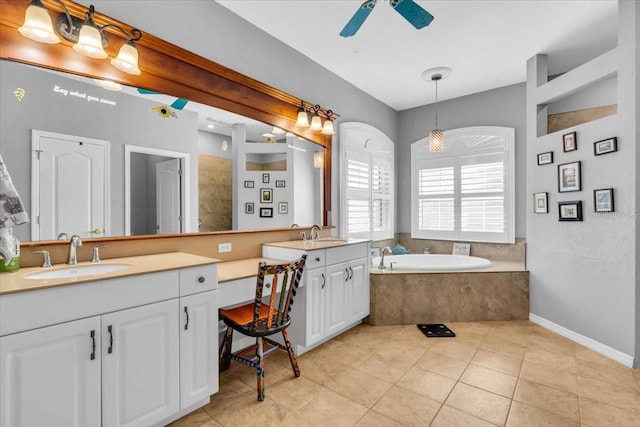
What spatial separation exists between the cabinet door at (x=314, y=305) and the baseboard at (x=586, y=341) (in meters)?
2.34

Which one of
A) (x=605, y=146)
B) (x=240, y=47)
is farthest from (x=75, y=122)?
(x=605, y=146)

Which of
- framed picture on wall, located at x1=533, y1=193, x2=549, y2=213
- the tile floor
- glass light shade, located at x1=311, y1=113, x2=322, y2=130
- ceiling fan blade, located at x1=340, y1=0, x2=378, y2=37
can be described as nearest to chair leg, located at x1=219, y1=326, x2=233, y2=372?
the tile floor

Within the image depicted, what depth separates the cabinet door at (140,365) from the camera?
1461mm

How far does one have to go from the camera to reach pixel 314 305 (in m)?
2.60

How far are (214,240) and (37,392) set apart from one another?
1384 millimetres

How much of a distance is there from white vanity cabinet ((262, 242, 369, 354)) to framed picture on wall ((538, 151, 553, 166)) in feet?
6.72

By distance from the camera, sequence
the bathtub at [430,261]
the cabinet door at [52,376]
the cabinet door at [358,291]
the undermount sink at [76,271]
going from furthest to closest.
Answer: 1. the bathtub at [430,261]
2. the cabinet door at [358,291]
3. the undermount sink at [76,271]
4. the cabinet door at [52,376]

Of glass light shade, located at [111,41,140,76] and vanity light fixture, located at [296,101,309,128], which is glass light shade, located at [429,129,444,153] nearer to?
vanity light fixture, located at [296,101,309,128]

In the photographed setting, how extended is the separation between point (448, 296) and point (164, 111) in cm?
321

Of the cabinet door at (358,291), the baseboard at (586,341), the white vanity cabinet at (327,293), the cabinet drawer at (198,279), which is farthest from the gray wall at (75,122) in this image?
the baseboard at (586,341)

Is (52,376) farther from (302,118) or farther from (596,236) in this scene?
(596,236)

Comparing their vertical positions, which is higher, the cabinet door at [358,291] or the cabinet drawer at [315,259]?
the cabinet drawer at [315,259]

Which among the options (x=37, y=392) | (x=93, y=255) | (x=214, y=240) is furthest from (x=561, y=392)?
(x=93, y=255)

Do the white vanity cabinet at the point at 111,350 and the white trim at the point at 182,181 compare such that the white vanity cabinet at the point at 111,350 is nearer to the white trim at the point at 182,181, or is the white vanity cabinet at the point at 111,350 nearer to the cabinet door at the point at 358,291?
the white trim at the point at 182,181
